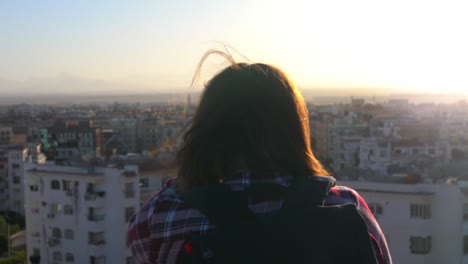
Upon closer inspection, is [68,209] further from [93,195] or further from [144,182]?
[144,182]

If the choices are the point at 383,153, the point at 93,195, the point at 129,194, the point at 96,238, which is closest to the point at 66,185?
the point at 93,195

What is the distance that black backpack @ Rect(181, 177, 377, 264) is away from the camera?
3.38 ft

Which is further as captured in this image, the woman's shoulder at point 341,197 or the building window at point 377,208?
the building window at point 377,208

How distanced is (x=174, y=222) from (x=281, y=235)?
0.19m

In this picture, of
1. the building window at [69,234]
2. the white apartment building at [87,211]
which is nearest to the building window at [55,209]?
the white apartment building at [87,211]

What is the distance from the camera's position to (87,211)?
40.9 ft

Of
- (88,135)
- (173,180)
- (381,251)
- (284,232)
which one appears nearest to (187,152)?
(173,180)

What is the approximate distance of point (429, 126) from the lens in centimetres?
3975

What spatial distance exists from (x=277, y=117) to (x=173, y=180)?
0.73ft

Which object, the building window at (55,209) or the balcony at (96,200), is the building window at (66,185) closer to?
the building window at (55,209)

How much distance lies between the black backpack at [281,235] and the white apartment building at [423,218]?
9.21 m

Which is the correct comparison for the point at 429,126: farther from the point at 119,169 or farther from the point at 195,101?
the point at 195,101

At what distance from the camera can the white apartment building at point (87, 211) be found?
40.7ft

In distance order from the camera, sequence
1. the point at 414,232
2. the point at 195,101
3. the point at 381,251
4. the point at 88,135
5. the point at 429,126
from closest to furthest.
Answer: the point at 381,251 → the point at 195,101 → the point at 414,232 → the point at 429,126 → the point at 88,135
